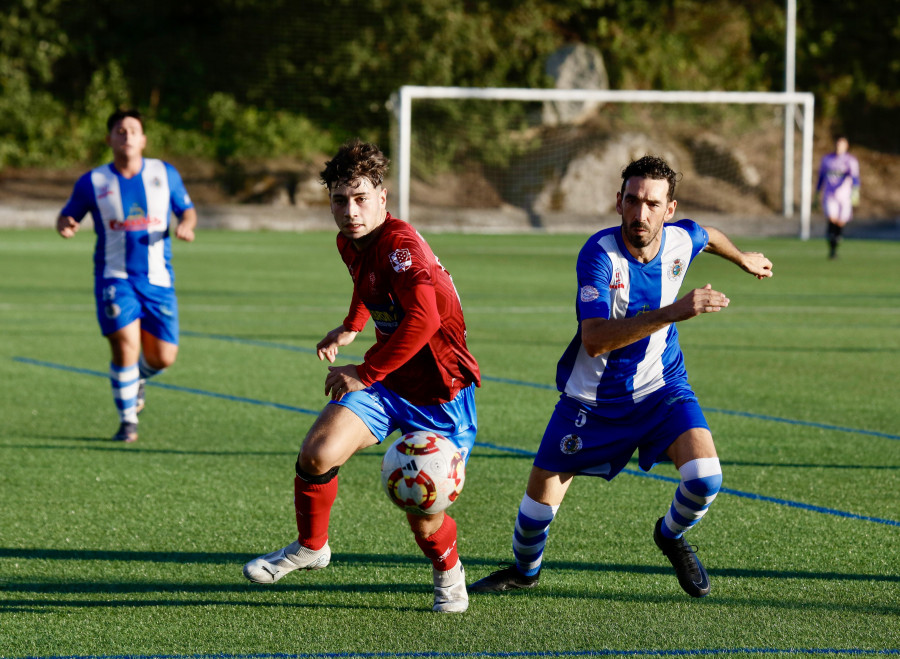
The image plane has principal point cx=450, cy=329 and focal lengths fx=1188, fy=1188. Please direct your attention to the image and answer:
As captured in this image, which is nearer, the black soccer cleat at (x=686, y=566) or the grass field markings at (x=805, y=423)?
the black soccer cleat at (x=686, y=566)

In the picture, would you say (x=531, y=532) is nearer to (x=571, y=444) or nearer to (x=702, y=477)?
(x=571, y=444)

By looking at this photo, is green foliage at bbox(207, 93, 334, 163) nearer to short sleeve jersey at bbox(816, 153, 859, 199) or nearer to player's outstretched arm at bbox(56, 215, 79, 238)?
short sleeve jersey at bbox(816, 153, 859, 199)

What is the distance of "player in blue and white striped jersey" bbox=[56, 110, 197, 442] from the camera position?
24.1 feet

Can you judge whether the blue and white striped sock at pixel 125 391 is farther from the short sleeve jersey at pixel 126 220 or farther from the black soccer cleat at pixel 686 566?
the black soccer cleat at pixel 686 566

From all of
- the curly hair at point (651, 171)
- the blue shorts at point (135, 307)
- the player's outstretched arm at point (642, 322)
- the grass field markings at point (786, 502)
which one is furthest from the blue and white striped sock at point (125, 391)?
the curly hair at point (651, 171)

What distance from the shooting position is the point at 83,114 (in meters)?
37.0

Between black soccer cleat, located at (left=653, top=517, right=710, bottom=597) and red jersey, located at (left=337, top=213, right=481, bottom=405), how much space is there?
94cm

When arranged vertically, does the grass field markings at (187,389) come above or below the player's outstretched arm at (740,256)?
below

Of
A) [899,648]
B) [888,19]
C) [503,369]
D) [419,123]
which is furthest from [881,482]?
[888,19]

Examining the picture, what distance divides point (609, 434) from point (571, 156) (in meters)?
32.0

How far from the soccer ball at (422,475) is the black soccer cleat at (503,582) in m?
0.56

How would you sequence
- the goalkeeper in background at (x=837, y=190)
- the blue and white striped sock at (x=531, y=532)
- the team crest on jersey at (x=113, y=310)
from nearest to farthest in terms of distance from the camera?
the blue and white striped sock at (x=531, y=532), the team crest on jersey at (x=113, y=310), the goalkeeper in background at (x=837, y=190)

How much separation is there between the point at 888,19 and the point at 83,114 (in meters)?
26.7

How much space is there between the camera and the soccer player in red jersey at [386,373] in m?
4.13
